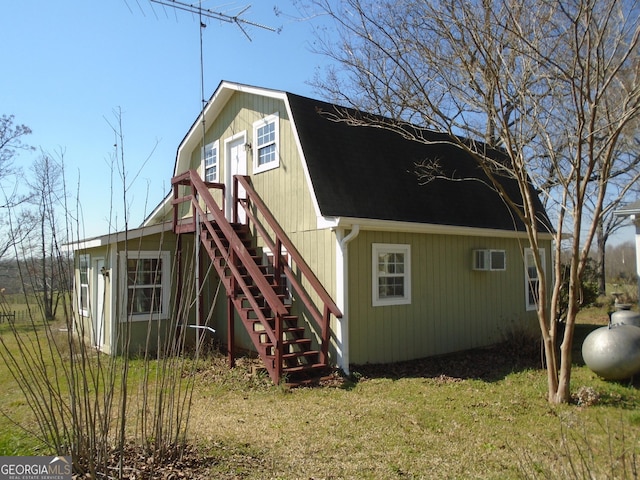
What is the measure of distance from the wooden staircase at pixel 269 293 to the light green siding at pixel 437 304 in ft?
2.52

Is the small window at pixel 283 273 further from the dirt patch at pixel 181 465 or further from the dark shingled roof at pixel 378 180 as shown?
the dirt patch at pixel 181 465

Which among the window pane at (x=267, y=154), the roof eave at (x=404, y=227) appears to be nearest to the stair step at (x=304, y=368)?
the roof eave at (x=404, y=227)

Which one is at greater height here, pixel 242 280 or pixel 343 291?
pixel 242 280

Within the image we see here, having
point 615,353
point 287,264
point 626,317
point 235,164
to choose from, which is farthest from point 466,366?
point 235,164

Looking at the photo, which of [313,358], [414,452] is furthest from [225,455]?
[313,358]

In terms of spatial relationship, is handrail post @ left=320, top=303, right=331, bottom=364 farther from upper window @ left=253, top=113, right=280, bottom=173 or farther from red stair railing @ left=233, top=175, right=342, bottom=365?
upper window @ left=253, top=113, right=280, bottom=173

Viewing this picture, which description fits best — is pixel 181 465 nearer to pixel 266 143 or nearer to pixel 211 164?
pixel 266 143

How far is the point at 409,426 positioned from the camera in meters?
5.62

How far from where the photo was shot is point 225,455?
460 centimetres

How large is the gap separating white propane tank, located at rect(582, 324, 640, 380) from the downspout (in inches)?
153

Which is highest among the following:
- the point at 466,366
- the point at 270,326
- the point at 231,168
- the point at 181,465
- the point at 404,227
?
the point at 231,168

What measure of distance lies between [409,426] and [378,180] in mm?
5561

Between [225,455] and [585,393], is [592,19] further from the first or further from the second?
[225,455]

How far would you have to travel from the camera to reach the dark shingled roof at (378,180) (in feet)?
30.0
